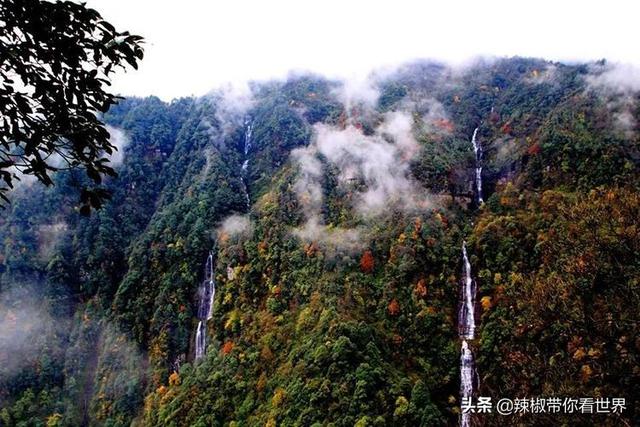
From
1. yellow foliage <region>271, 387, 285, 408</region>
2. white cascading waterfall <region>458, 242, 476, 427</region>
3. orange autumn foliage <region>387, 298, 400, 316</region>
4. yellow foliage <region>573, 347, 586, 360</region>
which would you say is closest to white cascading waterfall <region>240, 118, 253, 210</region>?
orange autumn foliage <region>387, 298, 400, 316</region>

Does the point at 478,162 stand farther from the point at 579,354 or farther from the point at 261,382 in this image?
the point at 261,382

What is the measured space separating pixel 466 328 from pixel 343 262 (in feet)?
48.1

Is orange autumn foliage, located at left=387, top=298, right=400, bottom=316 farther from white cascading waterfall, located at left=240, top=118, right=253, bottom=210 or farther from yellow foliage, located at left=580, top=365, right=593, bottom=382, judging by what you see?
white cascading waterfall, located at left=240, top=118, right=253, bottom=210

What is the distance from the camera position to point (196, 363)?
59.2m

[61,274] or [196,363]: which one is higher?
[61,274]

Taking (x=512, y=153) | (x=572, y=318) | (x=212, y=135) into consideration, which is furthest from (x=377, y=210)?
(x=212, y=135)

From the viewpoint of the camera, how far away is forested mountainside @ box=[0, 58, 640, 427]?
45.3 metres

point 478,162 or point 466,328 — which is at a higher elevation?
point 478,162

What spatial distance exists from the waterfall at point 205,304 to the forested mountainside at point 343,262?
0.94ft

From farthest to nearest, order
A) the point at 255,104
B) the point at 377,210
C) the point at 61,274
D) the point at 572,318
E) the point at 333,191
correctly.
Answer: the point at 255,104, the point at 61,274, the point at 333,191, the point at 377,210, the point at 572,318

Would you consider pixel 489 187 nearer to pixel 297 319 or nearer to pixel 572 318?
pixel 572 318

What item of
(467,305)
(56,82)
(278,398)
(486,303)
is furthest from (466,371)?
(56,82)

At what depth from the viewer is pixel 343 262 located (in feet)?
186

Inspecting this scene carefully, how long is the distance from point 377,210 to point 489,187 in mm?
16204
